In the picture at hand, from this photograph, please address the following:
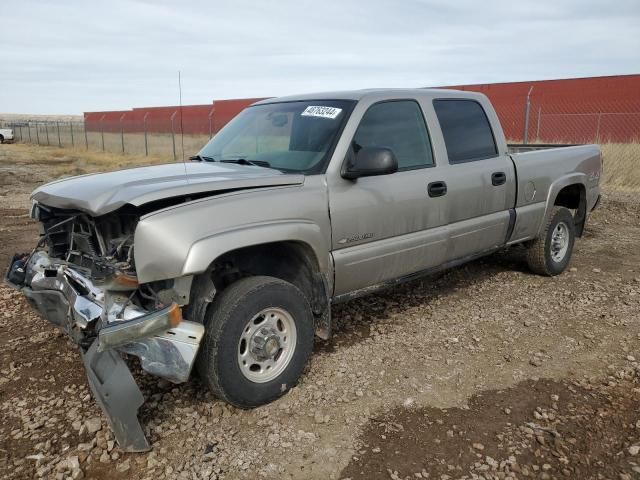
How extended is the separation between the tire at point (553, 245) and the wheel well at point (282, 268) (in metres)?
3.12

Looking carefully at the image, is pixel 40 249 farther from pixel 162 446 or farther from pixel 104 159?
pixel 104 159

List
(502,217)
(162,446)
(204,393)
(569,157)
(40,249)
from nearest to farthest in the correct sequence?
1. (162,446)
2. (204,393)
3. (40,249)
4. (502,217)
5. (569,157)

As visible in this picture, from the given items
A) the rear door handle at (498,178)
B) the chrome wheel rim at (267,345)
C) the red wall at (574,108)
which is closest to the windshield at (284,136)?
the chrome wheel rim at (267,345)

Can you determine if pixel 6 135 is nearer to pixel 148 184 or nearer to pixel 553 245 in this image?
pixel 553 245

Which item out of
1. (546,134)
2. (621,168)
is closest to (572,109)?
(546,134)

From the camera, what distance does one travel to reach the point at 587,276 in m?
6.00

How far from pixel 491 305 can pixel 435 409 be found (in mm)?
2071

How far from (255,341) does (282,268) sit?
0.61 meters

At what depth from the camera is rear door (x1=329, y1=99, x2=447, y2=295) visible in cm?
371

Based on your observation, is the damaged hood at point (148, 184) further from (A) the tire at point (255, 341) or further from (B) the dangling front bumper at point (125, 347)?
(A) the tire at point (255, 341)

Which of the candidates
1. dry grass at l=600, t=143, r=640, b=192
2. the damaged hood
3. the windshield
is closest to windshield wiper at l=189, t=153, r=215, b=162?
the windshield

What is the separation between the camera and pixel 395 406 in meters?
3.35

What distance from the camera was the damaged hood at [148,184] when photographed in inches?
116

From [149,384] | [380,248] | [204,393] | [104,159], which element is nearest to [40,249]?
[149,384]
